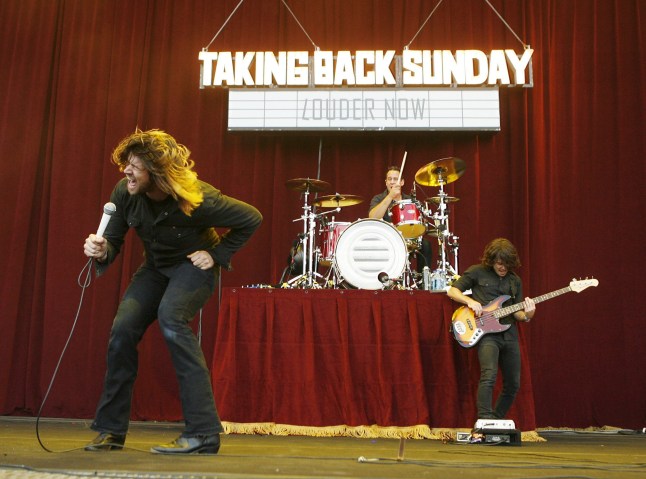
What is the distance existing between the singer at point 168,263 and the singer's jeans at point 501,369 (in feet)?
7.83

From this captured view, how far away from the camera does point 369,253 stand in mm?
5629

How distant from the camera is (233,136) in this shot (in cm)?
724

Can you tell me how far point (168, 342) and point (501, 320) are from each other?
2934mm

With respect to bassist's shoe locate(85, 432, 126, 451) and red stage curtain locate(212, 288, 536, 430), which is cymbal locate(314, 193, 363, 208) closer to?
red stage curtain locate(212, 288, 536, 430)

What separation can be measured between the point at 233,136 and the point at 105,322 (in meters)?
2.46

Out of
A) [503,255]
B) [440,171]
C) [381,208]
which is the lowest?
[503,255]

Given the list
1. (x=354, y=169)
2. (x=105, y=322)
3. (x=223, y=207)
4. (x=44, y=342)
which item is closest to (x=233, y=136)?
(x=354, y=169)

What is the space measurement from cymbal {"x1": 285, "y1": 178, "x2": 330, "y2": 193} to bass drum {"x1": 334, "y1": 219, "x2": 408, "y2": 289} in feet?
2.64

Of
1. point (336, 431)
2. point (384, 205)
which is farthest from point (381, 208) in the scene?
point (336, 431)

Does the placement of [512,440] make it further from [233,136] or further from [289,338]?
[233,136]

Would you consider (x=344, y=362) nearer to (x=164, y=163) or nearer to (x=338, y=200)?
(x=338, y=200)

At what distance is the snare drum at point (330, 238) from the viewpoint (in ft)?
19.7

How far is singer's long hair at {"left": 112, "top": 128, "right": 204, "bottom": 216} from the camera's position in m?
2.85

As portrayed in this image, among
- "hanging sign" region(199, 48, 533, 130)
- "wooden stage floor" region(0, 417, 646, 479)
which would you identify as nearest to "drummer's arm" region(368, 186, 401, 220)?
"hanging sign" region(199, 48, 533, 130)
